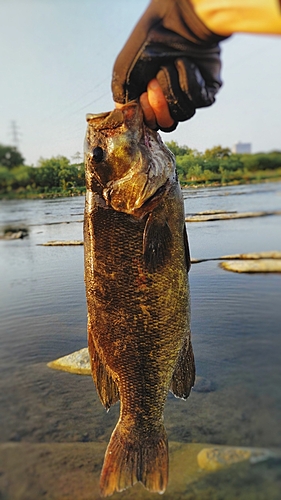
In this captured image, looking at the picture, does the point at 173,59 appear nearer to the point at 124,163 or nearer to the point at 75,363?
the point at 124,163

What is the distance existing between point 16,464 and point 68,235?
3.14m

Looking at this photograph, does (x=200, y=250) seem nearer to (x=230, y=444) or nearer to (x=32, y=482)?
(x=230, y=444)

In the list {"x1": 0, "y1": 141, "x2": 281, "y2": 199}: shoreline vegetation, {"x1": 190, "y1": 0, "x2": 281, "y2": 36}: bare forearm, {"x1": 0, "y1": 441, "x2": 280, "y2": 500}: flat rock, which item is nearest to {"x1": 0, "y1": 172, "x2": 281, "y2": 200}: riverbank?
{"x1": 0, "y1": 141, "x2": 281, "y2": 199}: shoreline vegetation

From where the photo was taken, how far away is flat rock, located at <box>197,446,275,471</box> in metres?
4.03

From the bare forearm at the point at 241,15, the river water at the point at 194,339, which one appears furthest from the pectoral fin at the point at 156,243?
the river water at the point at 194,339

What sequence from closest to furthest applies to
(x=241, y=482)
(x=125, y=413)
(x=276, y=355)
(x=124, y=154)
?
1. (x=124, y=154)
2. (x=125, y=413)
3. (x=241, y=482)
4. (x=276, y=355)

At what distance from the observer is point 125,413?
224 centimetres

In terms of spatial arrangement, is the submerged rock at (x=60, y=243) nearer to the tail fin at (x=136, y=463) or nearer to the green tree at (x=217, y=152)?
the green tree at (x=217, y=152)

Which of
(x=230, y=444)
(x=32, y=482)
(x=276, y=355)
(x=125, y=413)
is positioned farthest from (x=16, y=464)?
(x=276, y=355)

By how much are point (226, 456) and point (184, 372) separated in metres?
2.39

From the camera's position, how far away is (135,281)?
1.96 meters

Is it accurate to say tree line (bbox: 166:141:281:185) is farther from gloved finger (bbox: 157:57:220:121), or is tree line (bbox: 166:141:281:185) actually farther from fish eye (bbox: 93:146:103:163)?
gloved finger (bbox: 157:57:220:121)

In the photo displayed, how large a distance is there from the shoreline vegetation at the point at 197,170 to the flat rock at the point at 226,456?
8.09 ft

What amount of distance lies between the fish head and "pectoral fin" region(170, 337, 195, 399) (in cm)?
73
